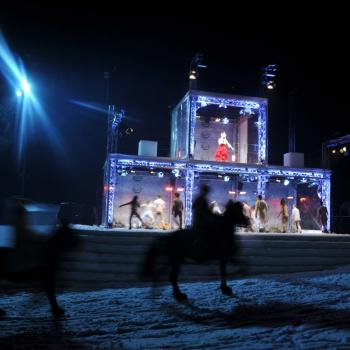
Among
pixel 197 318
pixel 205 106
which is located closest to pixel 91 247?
pixel 197 318

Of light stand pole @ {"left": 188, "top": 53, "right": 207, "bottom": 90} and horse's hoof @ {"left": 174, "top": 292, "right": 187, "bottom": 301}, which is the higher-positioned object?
light stand pole @ {"left": 188, "top": 53, "right": 207, "bottom": 90}

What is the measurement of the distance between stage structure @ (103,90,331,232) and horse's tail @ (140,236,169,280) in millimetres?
11611

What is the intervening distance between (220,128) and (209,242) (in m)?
17.6

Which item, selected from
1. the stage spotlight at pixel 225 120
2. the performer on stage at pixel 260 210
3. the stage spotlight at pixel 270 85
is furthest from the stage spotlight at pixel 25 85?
the stage spotlight at pixel 270 85

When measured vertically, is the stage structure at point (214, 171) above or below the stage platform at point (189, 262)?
above

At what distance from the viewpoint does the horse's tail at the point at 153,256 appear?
8125 millimetres

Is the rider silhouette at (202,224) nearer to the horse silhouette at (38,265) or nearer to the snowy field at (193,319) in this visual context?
the snowy field at (193,319)

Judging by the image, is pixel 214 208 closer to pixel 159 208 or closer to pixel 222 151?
pixel 159 208

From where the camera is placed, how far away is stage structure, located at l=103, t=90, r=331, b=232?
20.8 meters

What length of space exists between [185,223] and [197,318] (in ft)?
46.9

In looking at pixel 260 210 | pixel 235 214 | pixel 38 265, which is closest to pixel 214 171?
pixel 260 210

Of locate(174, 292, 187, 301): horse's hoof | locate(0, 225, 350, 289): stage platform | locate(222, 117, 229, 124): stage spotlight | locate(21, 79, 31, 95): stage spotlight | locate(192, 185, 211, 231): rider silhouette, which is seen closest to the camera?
locate(192, 185, 211, 231): rider silhouette

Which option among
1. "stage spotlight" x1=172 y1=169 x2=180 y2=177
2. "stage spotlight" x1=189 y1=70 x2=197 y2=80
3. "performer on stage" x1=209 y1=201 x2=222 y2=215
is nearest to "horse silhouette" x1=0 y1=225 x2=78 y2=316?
"performer on stage" x1=209 y1=201 x2=222 y2=215

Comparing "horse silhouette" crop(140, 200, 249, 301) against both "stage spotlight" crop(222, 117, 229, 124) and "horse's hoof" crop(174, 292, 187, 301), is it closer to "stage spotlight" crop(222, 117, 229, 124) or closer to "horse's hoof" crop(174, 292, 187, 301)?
"horse's hoof" crop(174, 292, 187, 301)
